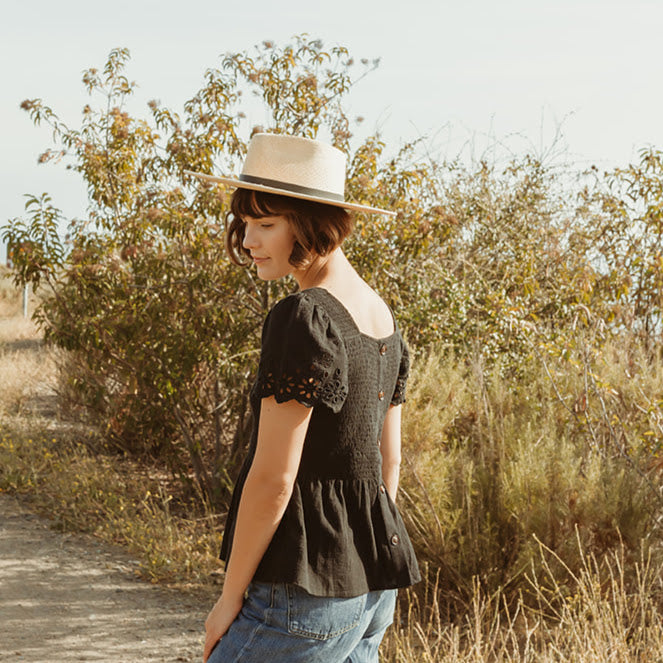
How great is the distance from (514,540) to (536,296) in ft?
11.4

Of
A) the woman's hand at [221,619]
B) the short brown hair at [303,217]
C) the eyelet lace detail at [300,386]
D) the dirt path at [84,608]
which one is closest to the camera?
the eyelet lace detail at [300,386]

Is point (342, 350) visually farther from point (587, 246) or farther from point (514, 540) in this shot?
point (587, 246)

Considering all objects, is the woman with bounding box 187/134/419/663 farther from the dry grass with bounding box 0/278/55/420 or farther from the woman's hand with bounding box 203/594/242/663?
the dry grass with bounding box 0/278/55/420

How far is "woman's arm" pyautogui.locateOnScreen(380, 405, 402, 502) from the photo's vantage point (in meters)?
2.16

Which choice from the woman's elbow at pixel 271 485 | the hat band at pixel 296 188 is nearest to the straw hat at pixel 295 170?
the hat band at pixel 296 188

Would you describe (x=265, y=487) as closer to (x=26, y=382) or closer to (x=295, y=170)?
(x=295, y=170)

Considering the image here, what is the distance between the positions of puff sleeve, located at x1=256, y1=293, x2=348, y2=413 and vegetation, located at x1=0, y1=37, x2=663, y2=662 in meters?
2.58

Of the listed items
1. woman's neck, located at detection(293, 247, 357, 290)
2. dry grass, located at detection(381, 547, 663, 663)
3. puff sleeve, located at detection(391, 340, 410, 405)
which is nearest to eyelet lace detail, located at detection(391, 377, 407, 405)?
puff sleeve, located at detection(391, 340, 410, 405)

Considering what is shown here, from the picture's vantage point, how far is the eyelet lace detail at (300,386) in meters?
1.65

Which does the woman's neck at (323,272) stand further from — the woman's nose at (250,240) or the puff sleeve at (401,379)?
the puff sleeve at (401,379)

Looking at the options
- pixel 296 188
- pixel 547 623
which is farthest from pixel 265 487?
pixel 547 623

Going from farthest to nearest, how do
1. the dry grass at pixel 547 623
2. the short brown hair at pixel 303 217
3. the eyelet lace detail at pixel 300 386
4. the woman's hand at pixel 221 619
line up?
the dry grass at pixel 547 623 → the short brown hair at pixel 303 217 → the woman's hand at pixel 221 619 → the eyelet lace detail at pixel 300 386

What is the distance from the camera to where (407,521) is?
4.63 metres

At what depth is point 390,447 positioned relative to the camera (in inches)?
85.6
